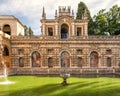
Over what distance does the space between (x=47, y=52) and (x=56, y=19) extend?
7.40m

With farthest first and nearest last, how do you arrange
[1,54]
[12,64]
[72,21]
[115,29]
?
[115,29]
[72,21]
[12,64]
[1,54]

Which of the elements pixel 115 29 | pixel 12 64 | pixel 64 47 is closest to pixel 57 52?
pixel 64 47

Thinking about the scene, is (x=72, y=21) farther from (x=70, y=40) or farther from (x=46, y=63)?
(x=46, y=63)

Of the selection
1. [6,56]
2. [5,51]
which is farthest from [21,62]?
[5,51]

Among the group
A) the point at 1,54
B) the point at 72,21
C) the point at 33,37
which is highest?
the point at 72,21

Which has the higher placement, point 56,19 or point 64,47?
point 56,19

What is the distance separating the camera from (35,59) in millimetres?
45938

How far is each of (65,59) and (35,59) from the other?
5.54 meters

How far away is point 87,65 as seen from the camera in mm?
46062

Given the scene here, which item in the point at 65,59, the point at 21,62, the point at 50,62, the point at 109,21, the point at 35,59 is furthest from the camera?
the point at 109,21

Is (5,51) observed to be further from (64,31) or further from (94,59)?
(94,59)

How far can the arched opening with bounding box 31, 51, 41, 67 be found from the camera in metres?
45.8

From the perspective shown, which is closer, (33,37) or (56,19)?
(33,37)

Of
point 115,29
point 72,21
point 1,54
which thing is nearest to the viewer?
point 1,54
